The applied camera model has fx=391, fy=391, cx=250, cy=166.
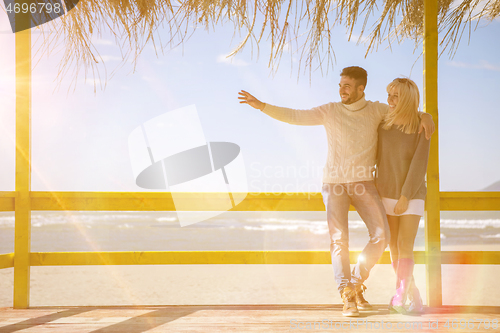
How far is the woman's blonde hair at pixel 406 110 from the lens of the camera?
2.42 m

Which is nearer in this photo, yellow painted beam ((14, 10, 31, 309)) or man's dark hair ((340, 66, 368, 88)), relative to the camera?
man's dark hair ((340, 66, 368, 88))

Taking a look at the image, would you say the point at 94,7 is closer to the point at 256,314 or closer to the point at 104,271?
the point at 256,314

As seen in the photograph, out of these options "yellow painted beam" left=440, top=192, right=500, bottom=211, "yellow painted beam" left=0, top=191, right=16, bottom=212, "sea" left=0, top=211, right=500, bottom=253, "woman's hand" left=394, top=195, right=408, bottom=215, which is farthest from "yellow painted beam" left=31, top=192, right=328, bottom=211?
"sea" left=0, top=211, right=500, bottom=253

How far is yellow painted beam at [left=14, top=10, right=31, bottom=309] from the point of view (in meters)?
2.73

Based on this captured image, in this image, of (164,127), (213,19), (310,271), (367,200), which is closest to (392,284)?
(310,271)

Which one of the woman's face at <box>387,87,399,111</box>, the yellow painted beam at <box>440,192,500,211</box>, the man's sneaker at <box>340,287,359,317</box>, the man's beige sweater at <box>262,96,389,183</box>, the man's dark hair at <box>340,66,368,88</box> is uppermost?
the man's dark hair at <box>340,66,368,88</box>

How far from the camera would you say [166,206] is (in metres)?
2.72

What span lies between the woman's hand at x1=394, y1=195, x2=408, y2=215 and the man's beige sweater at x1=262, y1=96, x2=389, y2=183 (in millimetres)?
224

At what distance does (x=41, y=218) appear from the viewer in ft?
59.3

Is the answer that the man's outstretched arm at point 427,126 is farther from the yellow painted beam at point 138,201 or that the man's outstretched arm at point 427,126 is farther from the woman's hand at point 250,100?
the woman's hand at point 250,100

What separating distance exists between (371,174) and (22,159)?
2411 mm

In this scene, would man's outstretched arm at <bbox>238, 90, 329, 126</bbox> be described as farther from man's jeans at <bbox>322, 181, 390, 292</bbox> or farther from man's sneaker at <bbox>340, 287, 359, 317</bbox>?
man's sneaker at <bbox>340, 287, 359, 317</bbox>

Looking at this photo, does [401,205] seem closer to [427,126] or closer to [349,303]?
[427,126]

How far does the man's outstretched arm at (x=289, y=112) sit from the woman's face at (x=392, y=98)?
1.31ft
